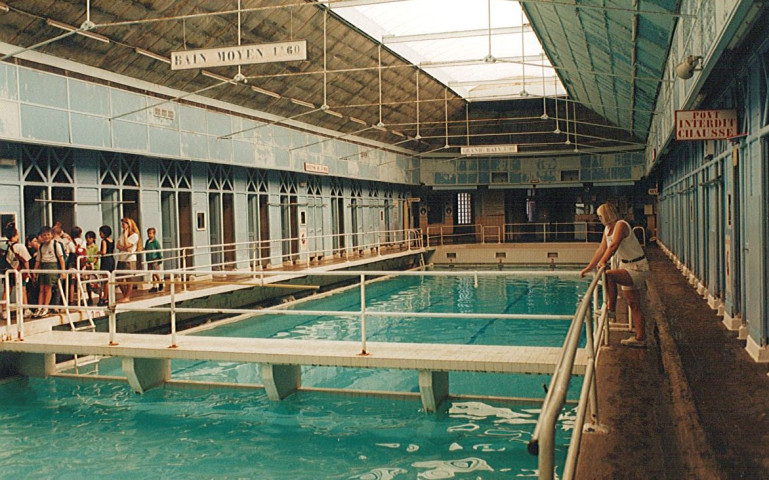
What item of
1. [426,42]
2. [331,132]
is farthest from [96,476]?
[331,132]

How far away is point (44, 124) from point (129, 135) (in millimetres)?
2494

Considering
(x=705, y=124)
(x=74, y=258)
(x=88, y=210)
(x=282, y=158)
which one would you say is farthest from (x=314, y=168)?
(x=705, y=124)

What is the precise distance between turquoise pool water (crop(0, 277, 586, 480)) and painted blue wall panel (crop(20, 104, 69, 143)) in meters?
4.86

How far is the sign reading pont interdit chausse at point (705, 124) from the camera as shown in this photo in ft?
26.4

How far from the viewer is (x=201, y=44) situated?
55.1ft

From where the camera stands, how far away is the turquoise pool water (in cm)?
734

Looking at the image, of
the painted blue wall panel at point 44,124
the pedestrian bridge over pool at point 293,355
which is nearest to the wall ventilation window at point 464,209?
the painted blue wall panel at point 44,124

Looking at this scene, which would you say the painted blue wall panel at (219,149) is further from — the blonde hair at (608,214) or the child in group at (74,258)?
the blonde hair at (608,214)

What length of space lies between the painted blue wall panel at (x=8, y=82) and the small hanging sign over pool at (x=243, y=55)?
3986 mm

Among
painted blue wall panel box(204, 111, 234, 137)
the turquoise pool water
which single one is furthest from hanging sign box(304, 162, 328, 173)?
the turquoise pool water

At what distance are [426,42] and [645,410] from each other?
61.1 feet

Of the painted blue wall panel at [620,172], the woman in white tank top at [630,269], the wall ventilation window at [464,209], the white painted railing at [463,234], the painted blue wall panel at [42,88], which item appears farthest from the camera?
the wall ventilation window at [464,209]

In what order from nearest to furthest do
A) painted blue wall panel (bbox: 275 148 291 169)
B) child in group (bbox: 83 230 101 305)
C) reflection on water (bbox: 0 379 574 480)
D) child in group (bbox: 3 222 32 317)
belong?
reflection on water (bbox: 0 379 574 480) → child in group (bbox: 3 222 32 317) → child in group (bbox: 83 230 101 305) → painted blue wall panel (bbox: 275 148 291 169)

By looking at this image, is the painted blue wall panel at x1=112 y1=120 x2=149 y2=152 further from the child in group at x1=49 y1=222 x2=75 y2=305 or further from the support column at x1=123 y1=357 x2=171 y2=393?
the support column at x1=123 y1=357 x2=171 y2=393
